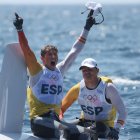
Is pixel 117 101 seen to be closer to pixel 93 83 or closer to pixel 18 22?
pixel 93 83

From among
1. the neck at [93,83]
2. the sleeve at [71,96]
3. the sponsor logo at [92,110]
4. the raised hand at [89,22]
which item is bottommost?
the sponsor logo at [92,110]

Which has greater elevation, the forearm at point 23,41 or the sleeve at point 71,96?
the forearm at point 23,41

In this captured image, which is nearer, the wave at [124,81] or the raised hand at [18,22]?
the raised hand at [18,22]

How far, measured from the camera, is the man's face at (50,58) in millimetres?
9396

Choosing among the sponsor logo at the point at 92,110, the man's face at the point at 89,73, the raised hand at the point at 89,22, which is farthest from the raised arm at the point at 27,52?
the raised hand at the point at 89,22

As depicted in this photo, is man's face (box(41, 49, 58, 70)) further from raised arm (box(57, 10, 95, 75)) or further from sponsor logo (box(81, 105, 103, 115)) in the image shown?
sponsor logo (box(81, 105, 103, 115))

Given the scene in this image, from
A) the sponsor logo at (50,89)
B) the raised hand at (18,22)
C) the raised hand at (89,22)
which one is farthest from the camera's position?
the raised hand at (89,22)

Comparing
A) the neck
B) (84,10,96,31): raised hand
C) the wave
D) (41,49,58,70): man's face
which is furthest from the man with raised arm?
the wave

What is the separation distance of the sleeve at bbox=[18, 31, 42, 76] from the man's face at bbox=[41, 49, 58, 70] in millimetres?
110

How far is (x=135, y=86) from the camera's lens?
59.7 feet

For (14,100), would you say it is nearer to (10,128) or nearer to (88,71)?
(10,128)

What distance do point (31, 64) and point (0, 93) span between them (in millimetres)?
599

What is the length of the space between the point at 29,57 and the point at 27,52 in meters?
0.07

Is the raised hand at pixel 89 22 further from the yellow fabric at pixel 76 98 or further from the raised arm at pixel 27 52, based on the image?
the raised arm at pixel 27 52
